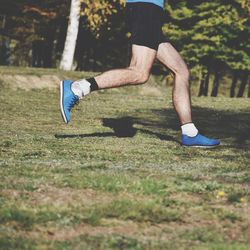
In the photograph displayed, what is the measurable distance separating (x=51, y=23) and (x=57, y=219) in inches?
1549

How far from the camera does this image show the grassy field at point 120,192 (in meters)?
3.37

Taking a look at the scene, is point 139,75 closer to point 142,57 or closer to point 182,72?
point 142,57

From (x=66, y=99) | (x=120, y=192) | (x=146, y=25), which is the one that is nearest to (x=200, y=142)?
(x=146, y=25)

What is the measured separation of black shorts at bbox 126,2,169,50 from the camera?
690cm

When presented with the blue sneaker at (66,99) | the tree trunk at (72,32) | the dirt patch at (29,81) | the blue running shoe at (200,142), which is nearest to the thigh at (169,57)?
the blue running shoe at (200,142)

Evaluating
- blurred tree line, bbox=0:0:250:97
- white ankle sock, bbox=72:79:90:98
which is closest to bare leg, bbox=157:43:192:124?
white ankle sock, bbox=72:79:90:98

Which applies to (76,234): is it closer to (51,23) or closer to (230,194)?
(230,194)

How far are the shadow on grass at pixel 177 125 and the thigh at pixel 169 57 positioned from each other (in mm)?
1438

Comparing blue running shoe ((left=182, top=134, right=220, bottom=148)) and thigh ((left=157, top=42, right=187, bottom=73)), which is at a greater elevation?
thigh ((left=157, top=42, right=187, bottom=73))

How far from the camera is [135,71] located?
6977 mm

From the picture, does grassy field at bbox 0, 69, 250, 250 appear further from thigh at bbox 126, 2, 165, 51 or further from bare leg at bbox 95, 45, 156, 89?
thigh at bbox 126, 2, 165, 51

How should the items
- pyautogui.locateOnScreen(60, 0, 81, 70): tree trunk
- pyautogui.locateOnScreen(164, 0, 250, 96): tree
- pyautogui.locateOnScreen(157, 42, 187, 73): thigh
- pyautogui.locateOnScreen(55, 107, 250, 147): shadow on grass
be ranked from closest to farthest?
pyautogui.locateOnScreen(157, 42, 187, 73): thigh < pyautogui.locateOnScreen(55, 107, 250, 147): shadow on grass < pyautogui.locateOnScreen(60, 0, 81, 70): tree trunk < pyautogui.locateOnScreen(164, 0, 250, 96): tree

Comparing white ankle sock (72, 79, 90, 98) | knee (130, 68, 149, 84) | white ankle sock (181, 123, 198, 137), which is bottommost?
white ankle sock (181, 123, 198, 137)

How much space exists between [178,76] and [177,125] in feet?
13.0
